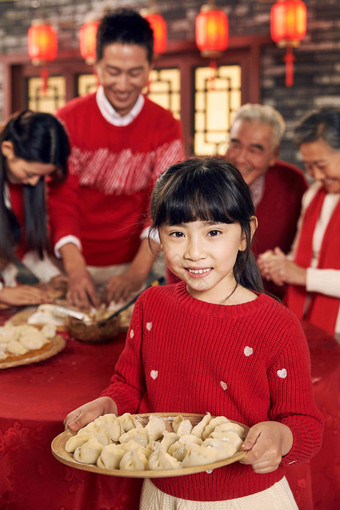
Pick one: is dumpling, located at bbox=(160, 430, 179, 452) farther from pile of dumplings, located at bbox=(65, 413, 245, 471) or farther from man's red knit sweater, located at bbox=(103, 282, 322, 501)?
man's red knit sweater, located at bbox=(103, 282, 322, 501)

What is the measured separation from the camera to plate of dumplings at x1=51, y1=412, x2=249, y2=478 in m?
0.98

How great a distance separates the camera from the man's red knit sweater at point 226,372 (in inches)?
45.2

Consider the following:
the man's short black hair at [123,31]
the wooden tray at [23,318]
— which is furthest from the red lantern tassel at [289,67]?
the wooden tray at [23,318]

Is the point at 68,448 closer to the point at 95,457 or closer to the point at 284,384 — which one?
the point at 95,457

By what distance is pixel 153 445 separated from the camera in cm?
107

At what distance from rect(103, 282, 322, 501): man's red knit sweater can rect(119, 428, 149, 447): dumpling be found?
0.54 feet

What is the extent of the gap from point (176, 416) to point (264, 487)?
239mm

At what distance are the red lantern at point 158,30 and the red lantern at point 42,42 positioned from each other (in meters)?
1.19

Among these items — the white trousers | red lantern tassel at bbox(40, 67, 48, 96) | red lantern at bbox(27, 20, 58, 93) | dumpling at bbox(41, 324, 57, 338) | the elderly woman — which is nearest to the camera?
the white trousers

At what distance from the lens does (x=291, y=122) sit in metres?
6.24

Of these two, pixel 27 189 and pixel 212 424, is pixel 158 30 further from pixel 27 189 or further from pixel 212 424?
pixel 212 424

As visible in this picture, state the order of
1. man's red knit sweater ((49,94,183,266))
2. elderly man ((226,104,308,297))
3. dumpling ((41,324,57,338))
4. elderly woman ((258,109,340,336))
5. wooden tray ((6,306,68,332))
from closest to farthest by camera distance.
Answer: dumpling ((41,324,57,338))
wooden tray ((6,306,68,332))
elderly woman ((258,109,340,336))
man's red knit sweater ((49,94,183,266))
elderly man ((226,104,308,297))

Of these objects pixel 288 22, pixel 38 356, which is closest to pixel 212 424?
pixel 38 356

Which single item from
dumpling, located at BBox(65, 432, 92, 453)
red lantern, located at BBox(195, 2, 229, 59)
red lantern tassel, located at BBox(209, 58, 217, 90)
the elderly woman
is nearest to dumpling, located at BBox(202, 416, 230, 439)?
dumpling, located at BBox(65, 432, 92, 453)
